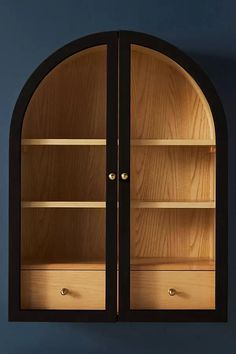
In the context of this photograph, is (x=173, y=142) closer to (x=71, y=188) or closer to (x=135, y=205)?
(x=135, y=205)

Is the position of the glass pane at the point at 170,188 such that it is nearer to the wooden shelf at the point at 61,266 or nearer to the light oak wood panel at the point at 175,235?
the light oak wood panel at the point at 175,235

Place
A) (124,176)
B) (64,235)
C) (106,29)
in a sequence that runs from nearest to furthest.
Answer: (124,176)
(64,235)
(106,29)

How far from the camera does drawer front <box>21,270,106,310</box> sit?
170cm

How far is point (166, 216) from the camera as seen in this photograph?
1858mm

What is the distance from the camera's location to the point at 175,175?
1.89m

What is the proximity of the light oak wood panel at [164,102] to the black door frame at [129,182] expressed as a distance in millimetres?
55

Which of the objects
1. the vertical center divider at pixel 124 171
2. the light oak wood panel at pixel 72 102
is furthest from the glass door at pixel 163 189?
the light oak wood panel at pixel 72 102

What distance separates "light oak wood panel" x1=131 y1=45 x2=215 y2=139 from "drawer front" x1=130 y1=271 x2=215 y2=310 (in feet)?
1.33

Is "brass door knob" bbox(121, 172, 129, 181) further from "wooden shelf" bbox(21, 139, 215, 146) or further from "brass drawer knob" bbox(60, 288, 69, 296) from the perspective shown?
"brass drawer knob" bbox(60, 288, 69, 296)

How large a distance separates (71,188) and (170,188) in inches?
12.3

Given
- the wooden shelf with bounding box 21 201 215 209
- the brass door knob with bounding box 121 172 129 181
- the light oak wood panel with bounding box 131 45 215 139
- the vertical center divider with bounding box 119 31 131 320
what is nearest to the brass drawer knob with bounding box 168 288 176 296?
the vertical center divider with bounding box 119 31 131 320

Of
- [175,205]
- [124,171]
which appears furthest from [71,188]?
[175,205]

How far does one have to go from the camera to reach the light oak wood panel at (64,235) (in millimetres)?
1793
